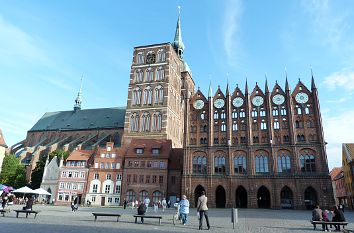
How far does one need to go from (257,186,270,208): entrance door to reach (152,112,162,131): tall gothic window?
25700mm

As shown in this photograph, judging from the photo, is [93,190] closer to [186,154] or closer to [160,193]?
[160,193]

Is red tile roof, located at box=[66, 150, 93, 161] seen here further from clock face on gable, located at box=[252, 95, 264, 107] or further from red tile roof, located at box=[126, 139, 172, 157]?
clock face on gable, located at box=[252, 95, 264, 107]

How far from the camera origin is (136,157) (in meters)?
52.9

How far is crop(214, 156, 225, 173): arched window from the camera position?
47444 millimetres

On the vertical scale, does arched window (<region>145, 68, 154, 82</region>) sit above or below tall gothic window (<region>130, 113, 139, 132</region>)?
above

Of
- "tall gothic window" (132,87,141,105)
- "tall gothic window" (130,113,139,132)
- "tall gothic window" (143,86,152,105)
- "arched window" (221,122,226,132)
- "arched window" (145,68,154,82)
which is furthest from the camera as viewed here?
"arched window" (145,68,154,82)

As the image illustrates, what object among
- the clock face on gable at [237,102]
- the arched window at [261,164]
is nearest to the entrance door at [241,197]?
the arched window at [261,164]

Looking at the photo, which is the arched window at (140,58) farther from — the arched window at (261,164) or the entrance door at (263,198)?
the entrance door at (263,198)

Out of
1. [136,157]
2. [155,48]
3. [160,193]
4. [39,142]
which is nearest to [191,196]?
[160,193]

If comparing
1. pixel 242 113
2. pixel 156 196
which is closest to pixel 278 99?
pixel 242 113

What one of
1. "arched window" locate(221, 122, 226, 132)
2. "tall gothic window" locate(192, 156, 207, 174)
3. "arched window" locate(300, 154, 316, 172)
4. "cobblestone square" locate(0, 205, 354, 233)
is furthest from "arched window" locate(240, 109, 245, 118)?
"cobblestone square" locate(0, 205, 354, 233)

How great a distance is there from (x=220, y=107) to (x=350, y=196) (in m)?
32.2

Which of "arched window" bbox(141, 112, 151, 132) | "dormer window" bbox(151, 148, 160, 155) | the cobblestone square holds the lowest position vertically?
the cobblestone square

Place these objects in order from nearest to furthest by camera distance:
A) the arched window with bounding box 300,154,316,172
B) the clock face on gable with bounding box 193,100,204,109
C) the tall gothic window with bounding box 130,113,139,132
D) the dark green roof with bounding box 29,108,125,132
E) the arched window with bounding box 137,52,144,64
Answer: the arched window with bounding box 300,154,316,172
the clock face on gable with bounding box 193,100,204,109
the tall gothic window with bounding box 130,113,139,132
the arched window with bounding box 137,52,144,64
the dark green roof with bounding box 29,108,125,132
